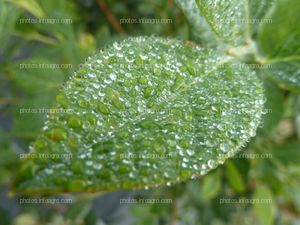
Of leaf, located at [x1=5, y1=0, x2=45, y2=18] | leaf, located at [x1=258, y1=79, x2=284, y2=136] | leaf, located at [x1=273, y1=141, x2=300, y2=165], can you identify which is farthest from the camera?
leaf, located at [x1=273, y1=141, x2=300, y2=165]

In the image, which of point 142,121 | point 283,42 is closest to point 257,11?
point 283,42

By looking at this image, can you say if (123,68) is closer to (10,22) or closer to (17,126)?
(10,22)

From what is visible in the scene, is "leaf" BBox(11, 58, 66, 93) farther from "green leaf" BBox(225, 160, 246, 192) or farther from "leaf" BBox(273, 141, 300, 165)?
"leaf" BBox(273, 141, 300, 165)

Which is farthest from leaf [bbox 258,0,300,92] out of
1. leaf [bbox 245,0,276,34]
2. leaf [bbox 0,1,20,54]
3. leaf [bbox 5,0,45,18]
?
leaf [bbox 5,0,45,18]

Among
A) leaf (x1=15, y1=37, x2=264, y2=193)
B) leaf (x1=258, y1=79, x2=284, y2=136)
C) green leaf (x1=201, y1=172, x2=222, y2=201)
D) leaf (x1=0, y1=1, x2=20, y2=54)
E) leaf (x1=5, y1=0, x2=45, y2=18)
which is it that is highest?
leaf (x1=5, y1=0, x2=45, y2=18)

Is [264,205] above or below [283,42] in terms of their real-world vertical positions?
below

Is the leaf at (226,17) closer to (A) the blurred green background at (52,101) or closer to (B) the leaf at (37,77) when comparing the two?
(A) the blurred green background at (52,101)

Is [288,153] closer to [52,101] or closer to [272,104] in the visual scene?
[272,104]
